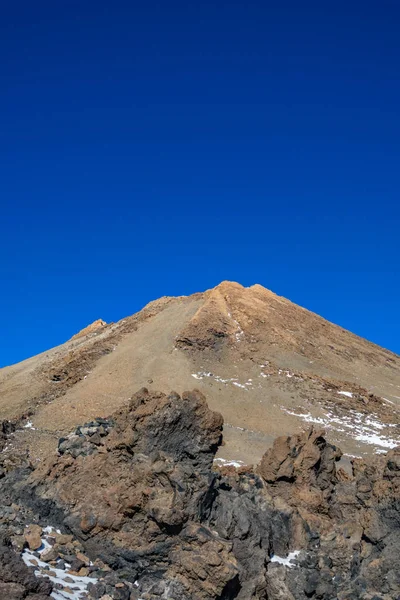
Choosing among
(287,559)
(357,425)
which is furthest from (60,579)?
(357,425)

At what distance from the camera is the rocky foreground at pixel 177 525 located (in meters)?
13.1

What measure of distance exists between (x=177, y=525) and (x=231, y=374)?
121ft

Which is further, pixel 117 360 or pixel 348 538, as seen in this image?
pixel 117 360

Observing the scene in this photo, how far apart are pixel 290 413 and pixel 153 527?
1290 inches

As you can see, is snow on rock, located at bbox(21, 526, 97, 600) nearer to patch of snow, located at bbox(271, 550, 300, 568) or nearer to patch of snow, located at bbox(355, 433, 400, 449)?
patch of snow, located at bbox(271, 550, 300, 568)

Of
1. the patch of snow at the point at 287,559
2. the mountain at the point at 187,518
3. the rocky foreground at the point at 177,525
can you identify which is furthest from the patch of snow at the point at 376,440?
the patch of snow at the point at 287,559

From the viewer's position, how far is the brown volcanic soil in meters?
42.0

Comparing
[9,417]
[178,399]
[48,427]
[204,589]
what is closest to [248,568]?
Answer: [204,589]

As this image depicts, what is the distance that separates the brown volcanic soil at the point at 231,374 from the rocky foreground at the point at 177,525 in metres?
16.9

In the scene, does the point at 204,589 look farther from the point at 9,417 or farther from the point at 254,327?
the point at 254,327

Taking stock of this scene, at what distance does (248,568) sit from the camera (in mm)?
14625

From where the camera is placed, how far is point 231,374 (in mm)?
50750

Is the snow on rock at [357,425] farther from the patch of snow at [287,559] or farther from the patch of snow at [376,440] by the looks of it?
the patch of snow at [287,559]

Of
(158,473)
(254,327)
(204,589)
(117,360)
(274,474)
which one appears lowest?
(204,589)
